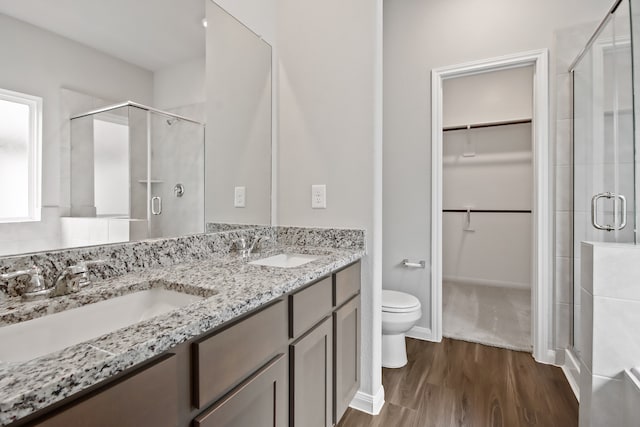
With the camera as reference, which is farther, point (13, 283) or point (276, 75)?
point (276, 75)

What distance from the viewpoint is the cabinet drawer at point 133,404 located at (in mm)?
475

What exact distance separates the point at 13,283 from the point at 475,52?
290cm

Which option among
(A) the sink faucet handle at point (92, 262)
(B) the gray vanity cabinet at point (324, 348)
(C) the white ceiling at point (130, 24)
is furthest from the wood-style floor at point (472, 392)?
(C) the white ceiling at point (130, 24)

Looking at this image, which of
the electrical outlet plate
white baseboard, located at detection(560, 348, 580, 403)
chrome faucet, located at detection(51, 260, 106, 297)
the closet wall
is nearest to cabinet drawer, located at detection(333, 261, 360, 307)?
the electrical outlet plate

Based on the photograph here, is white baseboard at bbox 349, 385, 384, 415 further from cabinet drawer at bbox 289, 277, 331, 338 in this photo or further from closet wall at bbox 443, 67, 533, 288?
closet wall at bbox 443, 67, 533, 288

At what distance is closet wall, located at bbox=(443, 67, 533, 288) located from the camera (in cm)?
388

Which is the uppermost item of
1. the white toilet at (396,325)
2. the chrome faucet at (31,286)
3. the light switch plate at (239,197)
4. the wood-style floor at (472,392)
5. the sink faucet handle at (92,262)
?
the light switch plate at (239,197)

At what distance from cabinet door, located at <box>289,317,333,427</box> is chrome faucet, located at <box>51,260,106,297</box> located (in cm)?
64

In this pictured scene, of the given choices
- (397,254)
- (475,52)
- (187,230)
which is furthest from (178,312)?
(475,52)

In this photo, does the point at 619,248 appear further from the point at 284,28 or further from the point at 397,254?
the point at 284,28

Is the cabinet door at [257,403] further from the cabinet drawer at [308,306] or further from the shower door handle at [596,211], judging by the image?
the shower door handle at [596,211]

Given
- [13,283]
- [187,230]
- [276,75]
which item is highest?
[276,75]

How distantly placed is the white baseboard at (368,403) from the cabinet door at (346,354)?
85 mm

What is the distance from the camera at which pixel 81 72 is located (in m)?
0.99
